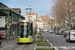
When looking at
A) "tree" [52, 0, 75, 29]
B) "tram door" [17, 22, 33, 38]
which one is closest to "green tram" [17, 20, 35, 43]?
A: "tram door" [17, 22, 33, 38]

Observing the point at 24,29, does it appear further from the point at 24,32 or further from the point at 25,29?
the point at 24,32

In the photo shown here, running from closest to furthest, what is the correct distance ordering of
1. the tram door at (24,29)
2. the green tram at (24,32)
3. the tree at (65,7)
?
1. the green tram at (24,32)
2. the tram door at (24,29)
3. the tree at (65,7)

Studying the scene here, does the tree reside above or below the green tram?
above

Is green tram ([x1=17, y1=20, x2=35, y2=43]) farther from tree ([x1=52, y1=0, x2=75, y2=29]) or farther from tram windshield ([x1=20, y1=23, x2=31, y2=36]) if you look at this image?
tree ([x1=52, y1=0, x2=75, y2=29])

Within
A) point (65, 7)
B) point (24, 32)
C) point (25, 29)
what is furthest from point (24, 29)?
point (65, 7)

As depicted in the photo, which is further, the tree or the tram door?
the tree

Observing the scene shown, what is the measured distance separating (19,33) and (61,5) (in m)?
29.9

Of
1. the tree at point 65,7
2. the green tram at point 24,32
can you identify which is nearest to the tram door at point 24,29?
the green tram at point 24,32

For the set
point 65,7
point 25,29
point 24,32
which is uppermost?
point 65,7

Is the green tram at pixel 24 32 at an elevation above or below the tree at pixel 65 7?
below

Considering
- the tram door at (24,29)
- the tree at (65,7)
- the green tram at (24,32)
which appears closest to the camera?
the green tram at (24,32)

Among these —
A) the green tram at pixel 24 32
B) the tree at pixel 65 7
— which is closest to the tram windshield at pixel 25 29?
the green tram at pixel 24 32

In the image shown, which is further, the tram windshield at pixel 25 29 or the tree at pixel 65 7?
the tree at pixel 65 7

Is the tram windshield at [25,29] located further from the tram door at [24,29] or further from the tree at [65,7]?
the tree at [65,7]
